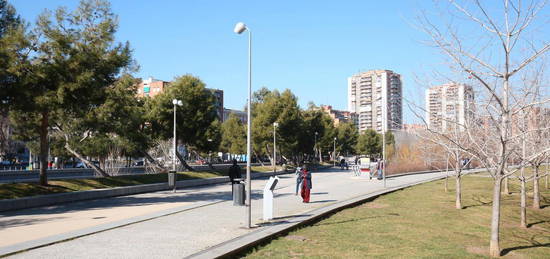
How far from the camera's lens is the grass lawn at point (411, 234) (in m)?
9.16

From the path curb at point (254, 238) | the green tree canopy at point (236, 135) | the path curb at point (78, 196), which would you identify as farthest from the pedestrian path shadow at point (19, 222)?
the green tree canopy at point (236, 135)

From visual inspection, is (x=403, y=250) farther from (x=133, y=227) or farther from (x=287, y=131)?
(x=287, y=131)

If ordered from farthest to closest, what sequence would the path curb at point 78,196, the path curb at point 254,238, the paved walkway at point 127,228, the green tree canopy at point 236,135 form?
the green tree canopy at point 236,135 → the path curb at point 78,196 → the paved walkway at point 127,228 → the path curb at point 254,238

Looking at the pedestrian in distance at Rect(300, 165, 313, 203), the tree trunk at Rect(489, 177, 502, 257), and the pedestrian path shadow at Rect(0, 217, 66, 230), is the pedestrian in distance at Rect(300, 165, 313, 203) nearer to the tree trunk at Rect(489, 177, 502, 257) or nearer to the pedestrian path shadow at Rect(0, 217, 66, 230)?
the tree trunk at Rect(489, 177, 502, 257)

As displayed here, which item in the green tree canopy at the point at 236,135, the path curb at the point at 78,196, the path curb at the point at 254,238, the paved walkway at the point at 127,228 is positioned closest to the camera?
the path curb at the point at 254,238

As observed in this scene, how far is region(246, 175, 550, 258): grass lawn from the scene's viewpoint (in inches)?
361

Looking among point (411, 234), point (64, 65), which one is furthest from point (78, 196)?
point (411, 234)

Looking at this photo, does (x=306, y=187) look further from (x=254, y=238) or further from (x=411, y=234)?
(x=254, y=238)

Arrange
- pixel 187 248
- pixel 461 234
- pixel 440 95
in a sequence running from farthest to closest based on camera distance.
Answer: pixel 440 95 < pixel 461 234 < pixel 187 248

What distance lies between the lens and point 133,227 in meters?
11.0

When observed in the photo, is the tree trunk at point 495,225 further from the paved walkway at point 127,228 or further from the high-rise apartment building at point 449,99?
the paved walkway at point 127,228

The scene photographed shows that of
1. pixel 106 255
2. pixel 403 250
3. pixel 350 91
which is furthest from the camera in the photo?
pixel 350 91

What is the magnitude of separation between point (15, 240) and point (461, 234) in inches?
433

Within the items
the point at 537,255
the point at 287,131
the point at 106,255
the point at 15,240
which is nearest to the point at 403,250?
the point at 537,255
